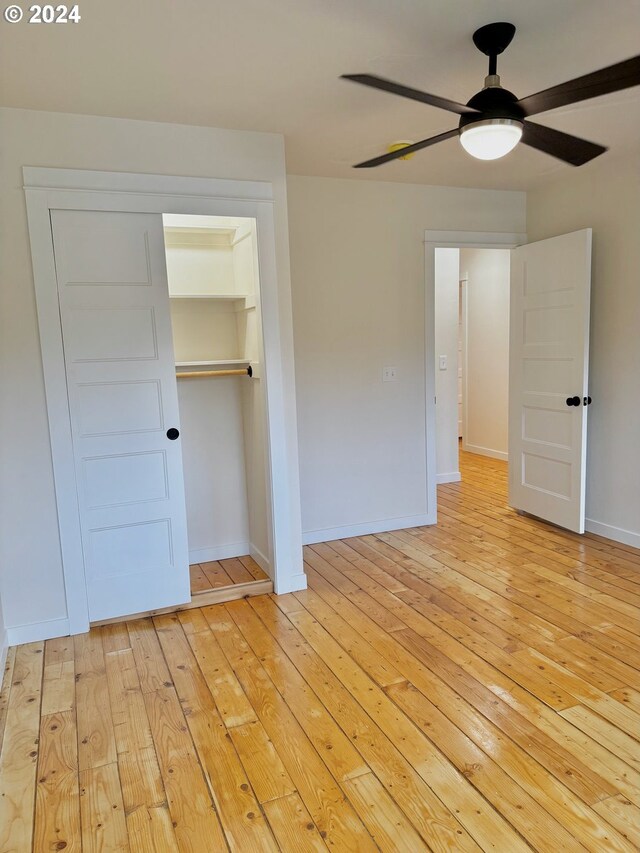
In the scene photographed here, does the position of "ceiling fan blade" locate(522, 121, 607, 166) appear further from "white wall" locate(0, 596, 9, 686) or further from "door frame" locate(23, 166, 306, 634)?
"white wall" locate(0, 596, 9, 686)

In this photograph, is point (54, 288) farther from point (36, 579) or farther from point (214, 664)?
point (214, 664)

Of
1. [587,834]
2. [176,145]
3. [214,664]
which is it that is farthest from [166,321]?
[587,834]

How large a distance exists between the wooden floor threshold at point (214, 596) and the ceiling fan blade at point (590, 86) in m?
2.69

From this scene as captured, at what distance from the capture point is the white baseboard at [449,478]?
591 centimetres

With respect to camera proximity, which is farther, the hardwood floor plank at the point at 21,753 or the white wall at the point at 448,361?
the white wall at the point at 448,361

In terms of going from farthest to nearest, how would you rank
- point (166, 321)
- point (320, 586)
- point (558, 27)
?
point (320, 586)
point (166, 321)
point (558, 27)

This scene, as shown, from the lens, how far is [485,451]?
7.21 metres

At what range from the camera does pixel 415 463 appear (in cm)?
446

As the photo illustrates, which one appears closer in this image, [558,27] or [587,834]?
[587,834]

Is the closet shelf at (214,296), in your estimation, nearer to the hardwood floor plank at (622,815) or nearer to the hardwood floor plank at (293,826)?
the hardwood floor plank at (293,826)

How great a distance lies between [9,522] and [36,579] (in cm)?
32

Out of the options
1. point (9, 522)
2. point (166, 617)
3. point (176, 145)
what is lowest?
point (166, 617)

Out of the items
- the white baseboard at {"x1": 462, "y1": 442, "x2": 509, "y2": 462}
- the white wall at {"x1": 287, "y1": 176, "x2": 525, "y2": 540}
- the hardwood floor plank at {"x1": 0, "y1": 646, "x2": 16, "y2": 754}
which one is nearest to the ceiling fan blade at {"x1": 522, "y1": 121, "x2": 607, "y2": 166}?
the white wall at {"x1": 287, "y1": 176, "x2": 525, "y2": 540}

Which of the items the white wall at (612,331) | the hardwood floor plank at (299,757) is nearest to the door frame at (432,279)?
the white wall at (612,331)
